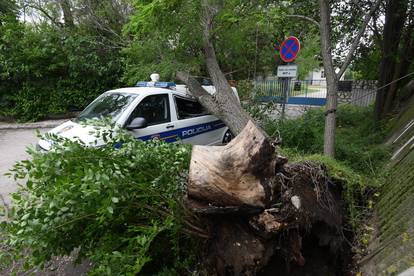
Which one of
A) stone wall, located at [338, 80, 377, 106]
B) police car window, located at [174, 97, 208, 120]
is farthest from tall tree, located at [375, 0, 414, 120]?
police car window, located at [174, 97, 208, 120]

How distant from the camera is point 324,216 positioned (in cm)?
250

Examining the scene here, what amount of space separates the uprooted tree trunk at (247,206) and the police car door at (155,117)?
7.36 feet

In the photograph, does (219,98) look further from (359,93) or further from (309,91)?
(309,91)

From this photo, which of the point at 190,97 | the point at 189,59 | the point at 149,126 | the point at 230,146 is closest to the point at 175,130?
the point at 149,126

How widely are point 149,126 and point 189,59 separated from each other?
242 centimetres

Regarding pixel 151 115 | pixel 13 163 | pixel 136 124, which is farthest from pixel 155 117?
pixel 13 163

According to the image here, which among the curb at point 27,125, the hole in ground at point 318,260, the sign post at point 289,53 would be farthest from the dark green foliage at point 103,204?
the curb at point 27,125

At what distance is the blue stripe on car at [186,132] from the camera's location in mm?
4430

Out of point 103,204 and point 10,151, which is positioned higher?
point 103,204

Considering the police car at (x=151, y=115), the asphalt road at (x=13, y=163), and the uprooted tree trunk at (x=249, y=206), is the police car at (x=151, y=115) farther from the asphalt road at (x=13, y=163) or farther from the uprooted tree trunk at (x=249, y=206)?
the uprooted tree trunk at (x=249, y=206)

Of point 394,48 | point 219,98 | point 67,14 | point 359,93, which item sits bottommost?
point 359,93

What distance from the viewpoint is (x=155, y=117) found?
15.0 feet

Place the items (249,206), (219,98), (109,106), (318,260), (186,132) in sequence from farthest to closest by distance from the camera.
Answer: (219,98) → (186,132) → (109,106) → (318,260) → (249,206)

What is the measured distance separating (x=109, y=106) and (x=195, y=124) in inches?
66.6
